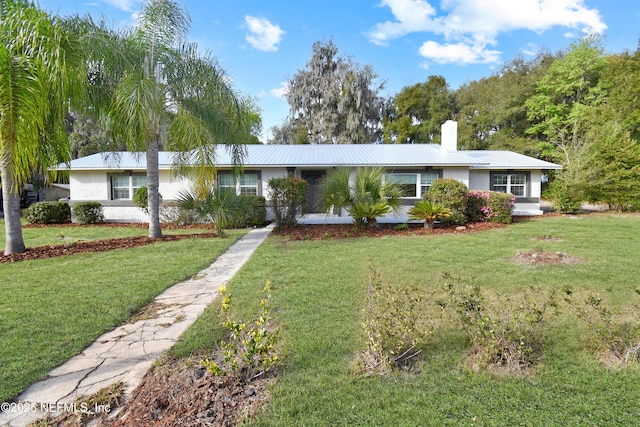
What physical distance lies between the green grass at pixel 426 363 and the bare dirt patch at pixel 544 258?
24cm

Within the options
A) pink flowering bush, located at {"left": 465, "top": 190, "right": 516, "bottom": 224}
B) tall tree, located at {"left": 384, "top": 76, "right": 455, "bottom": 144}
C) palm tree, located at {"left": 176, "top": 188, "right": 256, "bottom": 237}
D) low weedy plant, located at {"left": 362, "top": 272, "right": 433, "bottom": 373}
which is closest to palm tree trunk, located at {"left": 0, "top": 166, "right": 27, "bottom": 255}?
palm tree, located at {"left": 176, "top": 188, "right": 256, "bottom": 237}

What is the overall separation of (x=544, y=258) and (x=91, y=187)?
18.0 meters

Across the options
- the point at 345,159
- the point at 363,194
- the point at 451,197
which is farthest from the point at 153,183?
the point at 451,197

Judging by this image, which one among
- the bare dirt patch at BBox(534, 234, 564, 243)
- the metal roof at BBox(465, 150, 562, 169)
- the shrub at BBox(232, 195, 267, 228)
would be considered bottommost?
the bare dirt patch at BBox(534, 234, 564, 243)

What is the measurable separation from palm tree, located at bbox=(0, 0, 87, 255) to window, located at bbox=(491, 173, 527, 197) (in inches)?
650

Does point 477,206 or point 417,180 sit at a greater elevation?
point 417,180

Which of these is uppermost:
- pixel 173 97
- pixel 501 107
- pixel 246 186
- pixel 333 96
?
pixel 333 96

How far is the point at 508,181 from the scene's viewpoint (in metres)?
15.9

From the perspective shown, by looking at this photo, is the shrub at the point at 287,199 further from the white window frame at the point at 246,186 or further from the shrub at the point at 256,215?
the white window frame at the point at 246,186

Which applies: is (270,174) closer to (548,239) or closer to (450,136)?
(450,136)

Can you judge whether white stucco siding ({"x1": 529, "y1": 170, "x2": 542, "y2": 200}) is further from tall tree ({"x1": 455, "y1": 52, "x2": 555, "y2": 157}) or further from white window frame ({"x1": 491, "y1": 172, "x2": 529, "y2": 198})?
tall tree ({"x1": 455, "y1": 52, "x2": 555, "y2": 157})

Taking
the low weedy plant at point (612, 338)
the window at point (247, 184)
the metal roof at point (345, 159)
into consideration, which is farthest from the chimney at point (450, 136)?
the low weedy plant at point (612, 338)

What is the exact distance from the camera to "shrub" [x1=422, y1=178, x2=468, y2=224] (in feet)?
38.2

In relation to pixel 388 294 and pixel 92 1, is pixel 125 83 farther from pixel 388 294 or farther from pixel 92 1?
pixel 388 294
